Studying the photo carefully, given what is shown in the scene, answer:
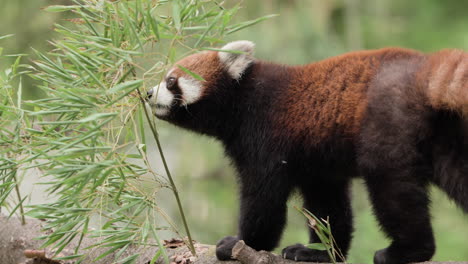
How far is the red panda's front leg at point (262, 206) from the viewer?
307 cm

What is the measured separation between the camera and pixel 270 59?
16.5ft

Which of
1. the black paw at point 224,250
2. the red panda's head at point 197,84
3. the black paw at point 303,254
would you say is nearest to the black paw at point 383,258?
the black paw at point 303,254

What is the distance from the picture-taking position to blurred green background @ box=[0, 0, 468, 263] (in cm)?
529

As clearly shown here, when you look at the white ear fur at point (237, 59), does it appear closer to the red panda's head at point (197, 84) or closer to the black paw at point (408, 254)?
the red panda's head at point (197, 84)

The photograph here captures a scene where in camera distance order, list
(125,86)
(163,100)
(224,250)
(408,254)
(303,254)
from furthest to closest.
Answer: (163,100)
(303,254)
(224,250)
(408,254)
(125,86)

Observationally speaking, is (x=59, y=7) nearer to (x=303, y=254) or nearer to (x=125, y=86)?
(x=125, y=86)

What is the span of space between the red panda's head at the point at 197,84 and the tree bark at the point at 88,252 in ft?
2.45

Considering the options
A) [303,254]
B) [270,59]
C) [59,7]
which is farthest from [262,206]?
[270,59]

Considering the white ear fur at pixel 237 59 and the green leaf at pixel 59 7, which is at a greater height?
the green leaf at pixel 59 7

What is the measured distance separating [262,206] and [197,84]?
80 cm

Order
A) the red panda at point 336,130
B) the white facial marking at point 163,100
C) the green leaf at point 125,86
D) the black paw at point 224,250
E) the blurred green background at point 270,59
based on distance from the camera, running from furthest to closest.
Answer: the blurred green background at point 270,59 < the white facial marking at point 163,100 < the black paw at point 224,250 < the red panda at point 336,130 < the green leaf at point 125,86

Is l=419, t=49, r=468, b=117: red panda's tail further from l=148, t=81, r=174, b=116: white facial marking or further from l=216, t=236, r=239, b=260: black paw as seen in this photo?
l=148, t=81, r=174, b=116: white facial marking

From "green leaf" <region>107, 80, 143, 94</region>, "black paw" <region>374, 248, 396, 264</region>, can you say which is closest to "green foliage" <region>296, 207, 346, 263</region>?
"black paw" <region>374, 248, 396, 264</region>

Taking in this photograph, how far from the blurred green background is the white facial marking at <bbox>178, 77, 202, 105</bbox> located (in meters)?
1.07
